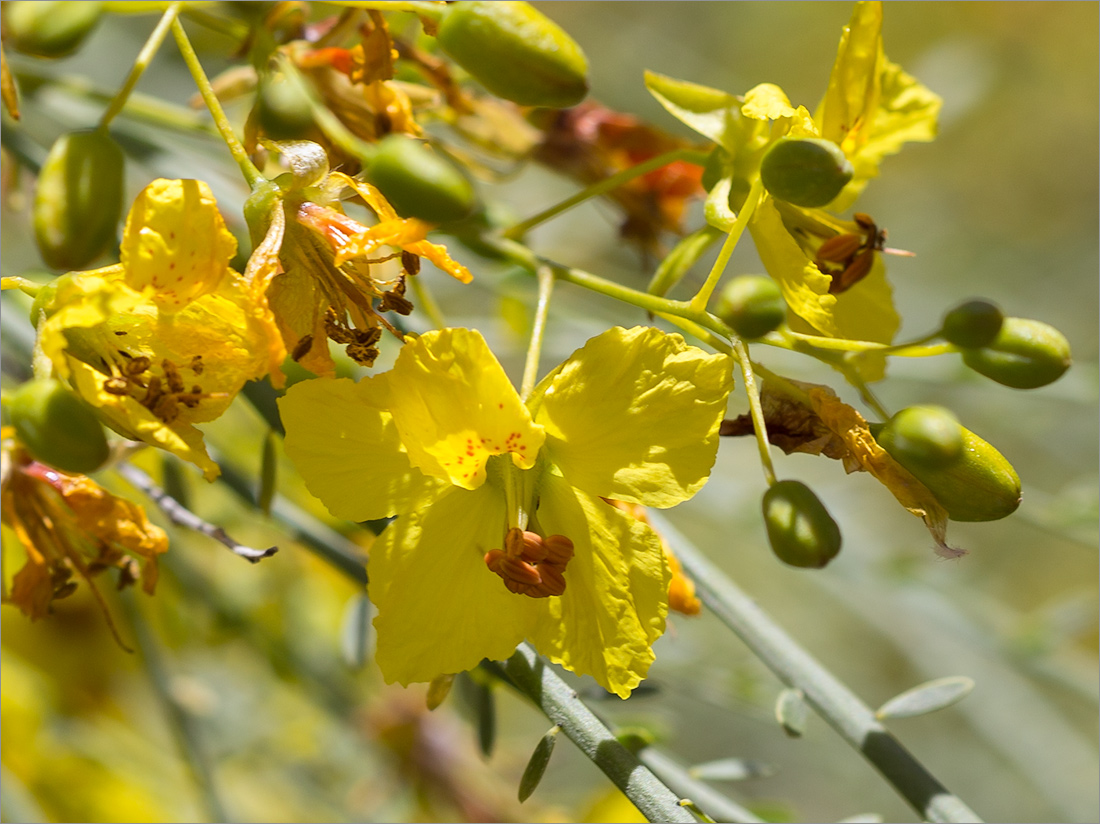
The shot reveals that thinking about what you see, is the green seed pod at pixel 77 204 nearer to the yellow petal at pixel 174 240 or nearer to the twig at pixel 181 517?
the yellow petal at pixel 174 240

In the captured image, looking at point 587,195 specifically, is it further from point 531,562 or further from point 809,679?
point 809,679

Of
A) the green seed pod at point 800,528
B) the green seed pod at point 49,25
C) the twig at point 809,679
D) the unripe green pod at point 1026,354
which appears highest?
the unripe green pod at point 1026,354

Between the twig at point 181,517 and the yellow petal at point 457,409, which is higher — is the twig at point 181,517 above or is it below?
below

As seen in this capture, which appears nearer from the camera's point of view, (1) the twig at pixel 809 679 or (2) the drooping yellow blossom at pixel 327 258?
(2) the drooping yellow blossom at pixel 327 258

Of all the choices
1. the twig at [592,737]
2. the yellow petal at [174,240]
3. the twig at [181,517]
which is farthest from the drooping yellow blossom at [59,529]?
the twig at [592,737]

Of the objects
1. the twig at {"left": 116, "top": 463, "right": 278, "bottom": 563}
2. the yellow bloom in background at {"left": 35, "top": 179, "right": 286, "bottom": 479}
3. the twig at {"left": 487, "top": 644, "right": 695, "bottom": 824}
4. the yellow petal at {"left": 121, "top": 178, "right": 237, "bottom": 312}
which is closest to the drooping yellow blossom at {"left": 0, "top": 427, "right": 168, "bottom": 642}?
the twig at {"left": 116, "top": 463, "right": 278, "bottom": 563}

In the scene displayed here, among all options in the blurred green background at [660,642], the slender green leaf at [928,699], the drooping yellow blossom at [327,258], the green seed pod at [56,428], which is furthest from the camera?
the blurred green background at [660,642]

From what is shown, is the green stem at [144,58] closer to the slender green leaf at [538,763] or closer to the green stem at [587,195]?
the green stem at [587,195]

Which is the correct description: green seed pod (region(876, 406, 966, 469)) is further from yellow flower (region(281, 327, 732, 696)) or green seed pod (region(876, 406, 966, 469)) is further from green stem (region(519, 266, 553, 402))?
green stem (region(519, 266, 553, 402))

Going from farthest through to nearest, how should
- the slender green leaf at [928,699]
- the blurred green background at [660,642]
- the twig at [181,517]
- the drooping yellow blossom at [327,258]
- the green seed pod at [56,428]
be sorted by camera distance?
the blurred green background at [660,642], the slender green leaf at [928,699], the twig at [181,517], the drooping yellow blossom at [327,258], the green seed pod at [56,428]
